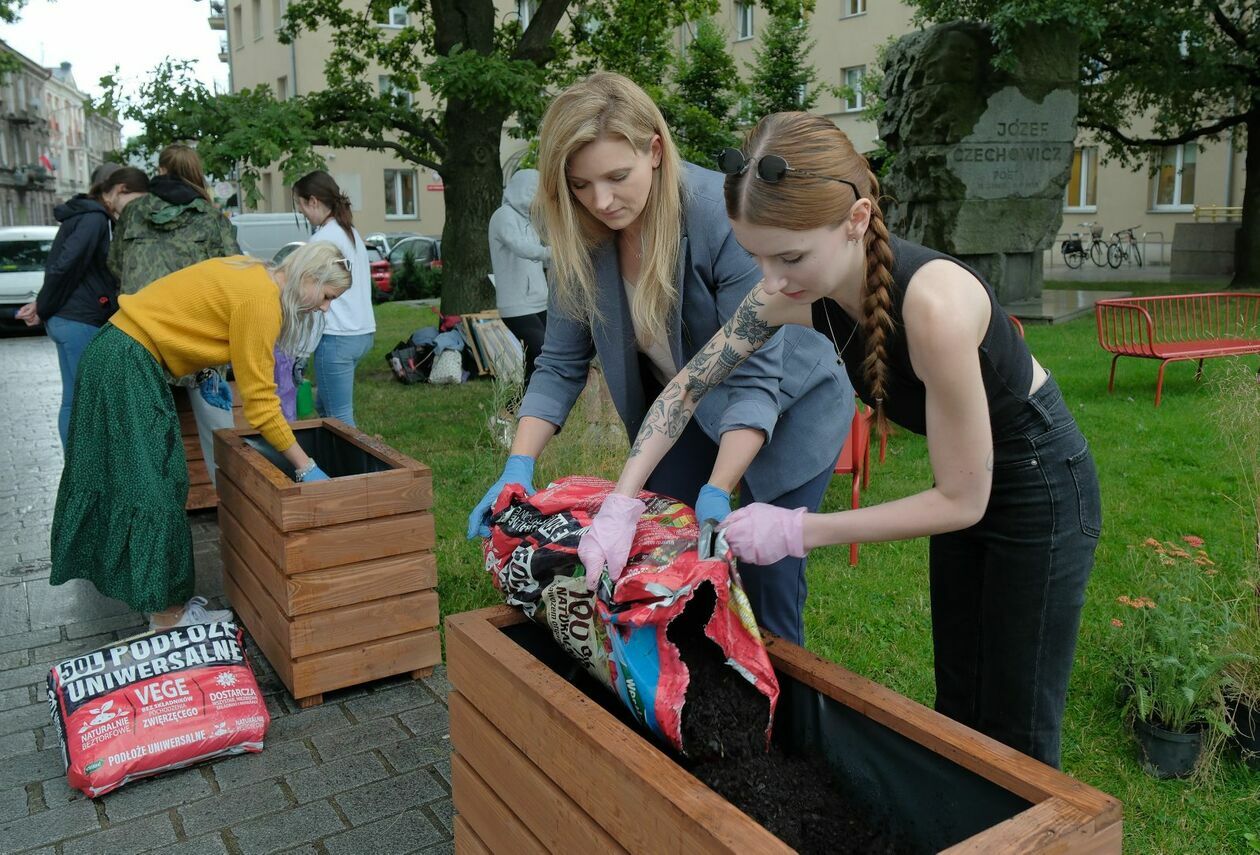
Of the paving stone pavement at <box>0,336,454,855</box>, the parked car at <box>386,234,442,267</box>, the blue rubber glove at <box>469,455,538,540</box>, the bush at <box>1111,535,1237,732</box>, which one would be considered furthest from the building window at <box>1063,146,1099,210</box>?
the blue rubber glove at <box>469,455,538,540</box>

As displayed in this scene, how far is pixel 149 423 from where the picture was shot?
147 inches

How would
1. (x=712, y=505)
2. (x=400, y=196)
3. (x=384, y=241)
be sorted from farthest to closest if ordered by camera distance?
(x=400, y=196) → (x=384, y=241) → (x=712, y=505)

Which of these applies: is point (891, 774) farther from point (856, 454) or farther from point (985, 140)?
point (985, 140)

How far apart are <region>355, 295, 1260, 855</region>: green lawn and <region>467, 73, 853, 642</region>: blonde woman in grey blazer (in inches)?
49.9

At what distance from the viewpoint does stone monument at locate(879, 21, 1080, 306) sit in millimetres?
12570

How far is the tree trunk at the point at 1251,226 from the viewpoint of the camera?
1620cm

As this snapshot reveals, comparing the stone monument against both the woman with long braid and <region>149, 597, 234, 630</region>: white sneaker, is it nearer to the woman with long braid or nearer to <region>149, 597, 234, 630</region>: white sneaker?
<region>149, 597, 234, 630</region>: white sneaker

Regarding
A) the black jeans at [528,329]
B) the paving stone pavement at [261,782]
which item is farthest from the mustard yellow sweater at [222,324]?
the black jeans at [528,329]

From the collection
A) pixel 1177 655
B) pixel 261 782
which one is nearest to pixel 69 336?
pixel 261 782

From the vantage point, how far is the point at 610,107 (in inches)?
85.0

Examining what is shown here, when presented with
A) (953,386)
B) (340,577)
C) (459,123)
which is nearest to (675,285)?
(953,386)

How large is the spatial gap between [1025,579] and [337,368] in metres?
4.96

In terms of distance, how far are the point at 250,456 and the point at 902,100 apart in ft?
36.5

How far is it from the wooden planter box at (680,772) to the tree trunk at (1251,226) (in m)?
16.7
